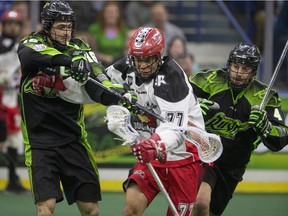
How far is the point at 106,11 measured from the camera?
33.8ft

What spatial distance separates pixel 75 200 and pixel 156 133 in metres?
0.97

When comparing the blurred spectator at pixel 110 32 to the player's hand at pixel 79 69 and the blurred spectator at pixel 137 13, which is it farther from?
the player's hand at pixel 79 69

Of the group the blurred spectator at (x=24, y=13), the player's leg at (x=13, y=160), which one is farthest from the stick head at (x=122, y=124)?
the blurred spectator at (x=24, y=13)

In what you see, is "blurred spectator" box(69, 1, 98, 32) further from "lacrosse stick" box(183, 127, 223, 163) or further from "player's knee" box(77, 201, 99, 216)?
"lacrosse stick" box(183, 127, 223, 163)

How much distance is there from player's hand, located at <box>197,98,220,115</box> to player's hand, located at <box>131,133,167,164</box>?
1.08m

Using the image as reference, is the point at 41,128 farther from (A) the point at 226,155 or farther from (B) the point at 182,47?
(B) the point at 182,47

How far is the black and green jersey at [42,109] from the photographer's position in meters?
6.05

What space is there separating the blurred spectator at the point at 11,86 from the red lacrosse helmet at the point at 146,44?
3.98 m

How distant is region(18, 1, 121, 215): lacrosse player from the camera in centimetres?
598

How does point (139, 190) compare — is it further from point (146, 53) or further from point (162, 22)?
point (162, 22)

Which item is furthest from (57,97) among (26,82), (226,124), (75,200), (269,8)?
(269,8)

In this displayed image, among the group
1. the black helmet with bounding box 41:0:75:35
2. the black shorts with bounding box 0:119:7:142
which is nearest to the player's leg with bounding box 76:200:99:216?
the black helmet with bounding box 41:0:75:35

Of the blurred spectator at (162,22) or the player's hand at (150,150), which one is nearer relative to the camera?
the player's hand at (150,150)

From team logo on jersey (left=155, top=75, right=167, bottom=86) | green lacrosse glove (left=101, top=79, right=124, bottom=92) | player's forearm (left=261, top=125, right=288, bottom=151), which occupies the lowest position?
player's forearm (left=261, top=125, right=288, bottom=151)
